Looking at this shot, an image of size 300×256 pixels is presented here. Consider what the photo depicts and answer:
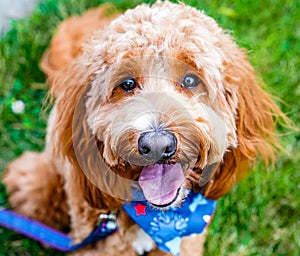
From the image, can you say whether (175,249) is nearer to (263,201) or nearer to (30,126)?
(263,201)

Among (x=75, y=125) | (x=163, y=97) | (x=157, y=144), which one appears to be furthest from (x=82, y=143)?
(x=157, y=144)

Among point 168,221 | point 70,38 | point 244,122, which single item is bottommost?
point 168,221

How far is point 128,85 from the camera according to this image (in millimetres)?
2137

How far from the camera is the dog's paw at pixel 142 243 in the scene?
8.58ft

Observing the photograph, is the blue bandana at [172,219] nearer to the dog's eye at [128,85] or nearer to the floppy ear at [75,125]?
the floppy ear at [75,125]

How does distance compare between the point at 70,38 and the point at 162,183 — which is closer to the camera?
the point at 162,183

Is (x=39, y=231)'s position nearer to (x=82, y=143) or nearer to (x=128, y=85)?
(x=82, y=143)

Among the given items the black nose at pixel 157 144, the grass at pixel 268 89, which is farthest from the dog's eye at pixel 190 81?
the grass at pixel 268 89

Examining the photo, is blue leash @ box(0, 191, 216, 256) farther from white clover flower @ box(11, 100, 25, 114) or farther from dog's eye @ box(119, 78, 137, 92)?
white clover flower @ box(11, 100, 25, 114)

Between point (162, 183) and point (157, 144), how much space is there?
12.6 inches

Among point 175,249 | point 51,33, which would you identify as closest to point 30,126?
point 51,33

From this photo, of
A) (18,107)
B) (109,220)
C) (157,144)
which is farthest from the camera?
(18,107)

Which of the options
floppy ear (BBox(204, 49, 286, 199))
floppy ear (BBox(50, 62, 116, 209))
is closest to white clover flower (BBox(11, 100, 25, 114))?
floppy ear (BBox(50, 62, 116, 209))

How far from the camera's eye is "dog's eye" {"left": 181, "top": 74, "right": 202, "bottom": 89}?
2.10 meters
